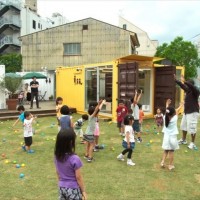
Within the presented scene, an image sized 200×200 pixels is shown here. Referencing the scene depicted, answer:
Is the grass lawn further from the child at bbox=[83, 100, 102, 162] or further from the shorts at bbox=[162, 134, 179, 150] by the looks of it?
the shorts at bbox=[162, 134, 179, 150]

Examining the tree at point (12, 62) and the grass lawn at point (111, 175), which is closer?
the grass lawn at point (111, 175)

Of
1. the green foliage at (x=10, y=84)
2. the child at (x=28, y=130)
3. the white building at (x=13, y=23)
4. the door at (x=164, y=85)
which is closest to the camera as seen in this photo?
the child at (x=28, y=130)

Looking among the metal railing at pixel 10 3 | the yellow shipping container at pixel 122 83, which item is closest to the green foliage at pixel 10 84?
the yellow shipping container at pixel 122 83

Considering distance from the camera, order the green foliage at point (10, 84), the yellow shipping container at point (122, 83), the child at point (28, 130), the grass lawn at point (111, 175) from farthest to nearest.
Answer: the green foliage at point (10, 84), the yellow shipping container at point (122, 83), the child at point (28, 130), the grass lawn at point (111, 175)

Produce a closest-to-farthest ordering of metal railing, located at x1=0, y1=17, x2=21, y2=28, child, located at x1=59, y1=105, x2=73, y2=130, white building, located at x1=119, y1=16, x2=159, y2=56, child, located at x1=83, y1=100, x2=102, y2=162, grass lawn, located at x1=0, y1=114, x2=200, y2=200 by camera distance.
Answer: grass lawn, located at x1=0, y1=114, x2=200, y2=200, child, located at x1=83, y1=100, x2=102, y2=162, child, located at x1=59, y1=105, x2=73, y2=130, metal railing, located at x1=0, y1=17, x2=21, y2=28, white building, located at x1=119, y1=16, x2=159, y2=56

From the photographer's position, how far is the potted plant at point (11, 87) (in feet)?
51.3

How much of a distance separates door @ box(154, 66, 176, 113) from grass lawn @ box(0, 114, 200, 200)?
15.5 ft

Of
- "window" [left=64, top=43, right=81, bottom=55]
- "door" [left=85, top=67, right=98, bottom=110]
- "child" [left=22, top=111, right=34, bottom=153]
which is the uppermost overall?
"window" [left=64, top=43, right=81, bottom=55]

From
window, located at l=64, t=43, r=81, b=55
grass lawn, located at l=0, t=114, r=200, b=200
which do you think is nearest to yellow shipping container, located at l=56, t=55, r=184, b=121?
grass lawn, located at l=0, t=114, r=200, b=200

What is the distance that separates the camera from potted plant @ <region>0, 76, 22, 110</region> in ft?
51.3

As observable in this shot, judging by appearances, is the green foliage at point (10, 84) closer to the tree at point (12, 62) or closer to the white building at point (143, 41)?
the tree at point (12, 62)

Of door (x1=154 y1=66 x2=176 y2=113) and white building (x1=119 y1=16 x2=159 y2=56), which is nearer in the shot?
door (x1=154 y1=66 x2=176 y2=113)

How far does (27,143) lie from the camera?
7.93 m

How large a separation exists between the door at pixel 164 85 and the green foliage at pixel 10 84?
7.42 m
